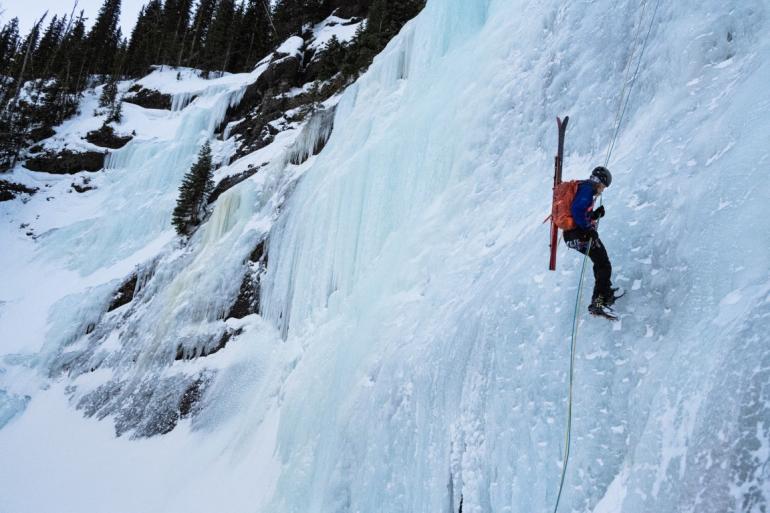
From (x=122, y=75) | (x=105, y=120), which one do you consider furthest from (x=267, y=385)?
(x=122, y=75)

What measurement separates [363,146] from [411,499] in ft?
26.1

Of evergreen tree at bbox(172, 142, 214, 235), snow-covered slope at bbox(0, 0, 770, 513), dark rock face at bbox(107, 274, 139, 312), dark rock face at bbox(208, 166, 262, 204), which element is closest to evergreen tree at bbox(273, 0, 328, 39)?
dark rock face at bbox(208, 166, 262, 204)

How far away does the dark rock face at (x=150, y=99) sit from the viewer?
32219mm

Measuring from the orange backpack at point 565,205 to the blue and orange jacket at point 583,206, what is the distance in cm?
4

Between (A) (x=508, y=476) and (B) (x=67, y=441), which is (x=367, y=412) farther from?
(B) (x=67, y=441)

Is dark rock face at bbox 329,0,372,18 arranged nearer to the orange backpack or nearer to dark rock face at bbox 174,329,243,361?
dark rock face at bbox 174,329,243,361

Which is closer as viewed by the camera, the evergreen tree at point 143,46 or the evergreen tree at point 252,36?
the evergreen tree at point 252,36

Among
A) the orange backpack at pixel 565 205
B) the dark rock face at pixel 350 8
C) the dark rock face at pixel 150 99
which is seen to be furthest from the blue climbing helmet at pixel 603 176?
the dark rock face at pixel 150 99

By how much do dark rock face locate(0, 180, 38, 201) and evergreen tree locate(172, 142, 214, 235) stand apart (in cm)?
1458

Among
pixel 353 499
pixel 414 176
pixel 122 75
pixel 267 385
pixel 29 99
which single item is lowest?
pixel 267 385

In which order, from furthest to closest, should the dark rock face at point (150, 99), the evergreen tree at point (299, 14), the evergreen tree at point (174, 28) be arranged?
the evergreen tree at point (174, 28)
the dark rock face at point (150, 99)
the evergreen tree at point (299, 14)

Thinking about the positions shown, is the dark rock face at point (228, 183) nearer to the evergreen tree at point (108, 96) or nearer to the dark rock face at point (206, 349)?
the dark rock face at point (206, 349)

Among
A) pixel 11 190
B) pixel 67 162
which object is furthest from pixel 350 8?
pixel 11 190

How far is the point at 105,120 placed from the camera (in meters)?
29.9
